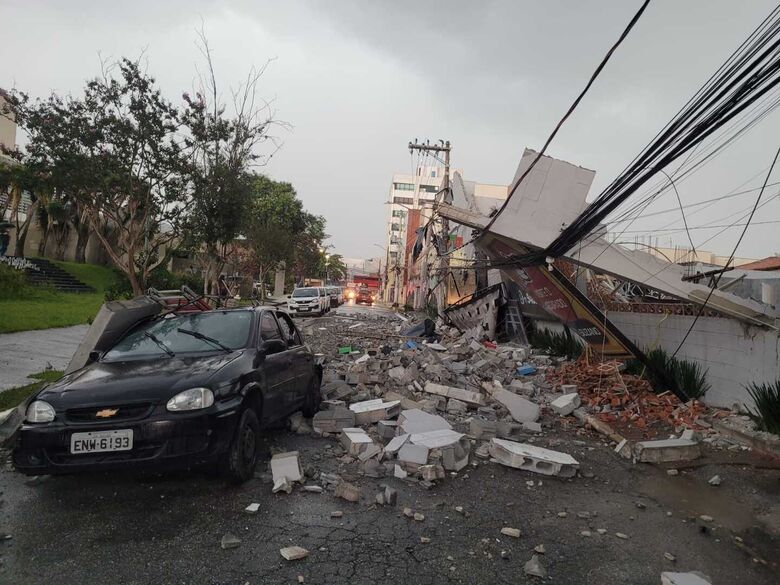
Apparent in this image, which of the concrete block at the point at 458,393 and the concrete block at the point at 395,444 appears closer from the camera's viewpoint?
the concrete block at the point at 395,444

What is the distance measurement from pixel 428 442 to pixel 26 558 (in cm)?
351

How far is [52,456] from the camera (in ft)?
12.7

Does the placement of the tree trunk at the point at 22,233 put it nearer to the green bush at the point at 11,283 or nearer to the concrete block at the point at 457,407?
the green bush at the point at 11,283

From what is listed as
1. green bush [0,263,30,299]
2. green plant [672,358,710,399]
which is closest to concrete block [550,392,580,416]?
green plant [672,358,710,399]

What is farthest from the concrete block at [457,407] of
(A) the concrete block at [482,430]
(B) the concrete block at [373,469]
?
(B) the concrete block at [373,469]

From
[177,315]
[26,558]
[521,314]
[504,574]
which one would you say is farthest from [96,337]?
[521,314]

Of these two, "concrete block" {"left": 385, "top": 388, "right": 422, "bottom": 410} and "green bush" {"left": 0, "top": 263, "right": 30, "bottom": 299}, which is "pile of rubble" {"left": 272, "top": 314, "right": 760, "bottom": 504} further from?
"green bush" {"left": 0, "top": 263, "right": 30, "bottom": 299}

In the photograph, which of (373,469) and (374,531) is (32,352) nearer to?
(373,469)

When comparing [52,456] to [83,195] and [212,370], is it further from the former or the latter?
[83,195]

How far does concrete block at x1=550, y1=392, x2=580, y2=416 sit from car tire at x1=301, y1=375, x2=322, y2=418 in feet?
12.2

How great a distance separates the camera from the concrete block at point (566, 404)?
791 centimetres

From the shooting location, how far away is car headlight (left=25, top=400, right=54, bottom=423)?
398 cm

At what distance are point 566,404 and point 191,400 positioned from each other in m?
5.86

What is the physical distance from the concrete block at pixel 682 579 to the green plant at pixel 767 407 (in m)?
4.14
